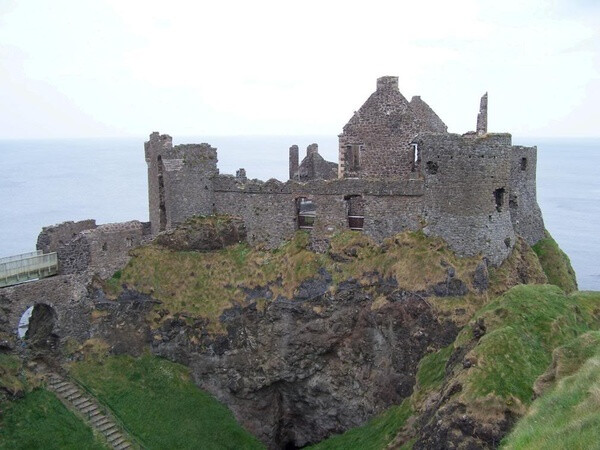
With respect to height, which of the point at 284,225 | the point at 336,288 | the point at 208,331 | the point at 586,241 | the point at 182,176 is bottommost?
the point at 586,241

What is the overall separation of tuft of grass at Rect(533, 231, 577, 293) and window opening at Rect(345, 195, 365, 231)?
1042 cm

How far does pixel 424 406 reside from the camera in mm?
23719

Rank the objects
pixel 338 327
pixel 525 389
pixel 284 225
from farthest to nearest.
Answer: pixel 284 225
pixel 338 327
pixel 525 389

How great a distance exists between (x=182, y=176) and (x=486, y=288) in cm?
1805

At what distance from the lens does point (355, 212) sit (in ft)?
115

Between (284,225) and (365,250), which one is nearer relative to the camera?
(365,250)

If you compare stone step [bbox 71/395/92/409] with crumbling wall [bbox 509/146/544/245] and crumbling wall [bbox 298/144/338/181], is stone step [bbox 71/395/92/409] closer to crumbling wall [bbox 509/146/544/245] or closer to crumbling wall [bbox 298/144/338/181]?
crumbling wall [bbox 298/144/338/181]

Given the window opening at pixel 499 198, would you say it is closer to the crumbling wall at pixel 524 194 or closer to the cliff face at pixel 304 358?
the crumbling wall at pixel 524 194

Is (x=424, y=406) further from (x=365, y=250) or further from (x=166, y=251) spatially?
(x=166, y=251)

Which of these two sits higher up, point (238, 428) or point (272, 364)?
point (272, 364)

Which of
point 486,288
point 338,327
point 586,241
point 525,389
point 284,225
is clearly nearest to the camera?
point 525,389

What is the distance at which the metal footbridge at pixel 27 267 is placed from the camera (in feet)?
100.0

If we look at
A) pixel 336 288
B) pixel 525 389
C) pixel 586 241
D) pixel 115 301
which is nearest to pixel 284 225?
pixel 336 288

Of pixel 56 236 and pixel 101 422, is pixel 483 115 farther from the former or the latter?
pixel 101 422
